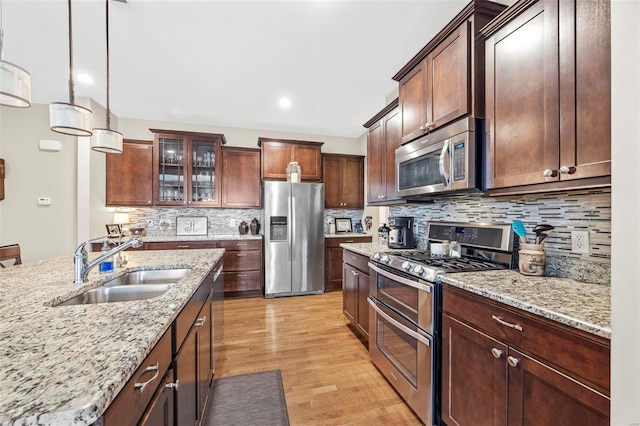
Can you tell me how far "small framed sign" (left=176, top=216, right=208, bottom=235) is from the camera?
168 inches

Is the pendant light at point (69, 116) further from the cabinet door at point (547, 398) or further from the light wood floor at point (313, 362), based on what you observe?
the cabinet door at point (547, 398)

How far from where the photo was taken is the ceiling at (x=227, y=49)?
199 centimetres

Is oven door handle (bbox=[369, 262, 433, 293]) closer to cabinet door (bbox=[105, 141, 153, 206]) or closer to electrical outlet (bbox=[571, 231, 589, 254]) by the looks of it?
electrical outlet (bbox=[571, 231, 589, 254])

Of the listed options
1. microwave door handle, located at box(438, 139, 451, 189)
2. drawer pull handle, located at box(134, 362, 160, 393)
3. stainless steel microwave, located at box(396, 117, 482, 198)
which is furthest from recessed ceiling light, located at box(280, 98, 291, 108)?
drawer pull handle, located at box(134, 362, 160, 393)

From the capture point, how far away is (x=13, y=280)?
1377mm

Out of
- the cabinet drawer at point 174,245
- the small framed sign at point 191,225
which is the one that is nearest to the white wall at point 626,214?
the cabinet drawer at point 174,245

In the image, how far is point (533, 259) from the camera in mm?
1427

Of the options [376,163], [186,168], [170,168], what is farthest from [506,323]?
[170,168]

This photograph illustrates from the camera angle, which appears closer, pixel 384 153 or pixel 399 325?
pixel 399 325

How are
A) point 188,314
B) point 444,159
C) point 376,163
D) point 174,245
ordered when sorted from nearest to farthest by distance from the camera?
1. point 188,314
2. point 444,159
3. point 376,163
4. point 174,245

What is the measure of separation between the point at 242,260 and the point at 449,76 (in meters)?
3.47

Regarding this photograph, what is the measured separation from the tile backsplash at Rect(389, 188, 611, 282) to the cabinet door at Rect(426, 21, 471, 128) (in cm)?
69

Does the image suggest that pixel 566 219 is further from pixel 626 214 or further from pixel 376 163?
pixel 376 163

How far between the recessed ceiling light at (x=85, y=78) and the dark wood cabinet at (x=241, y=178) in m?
1.69
